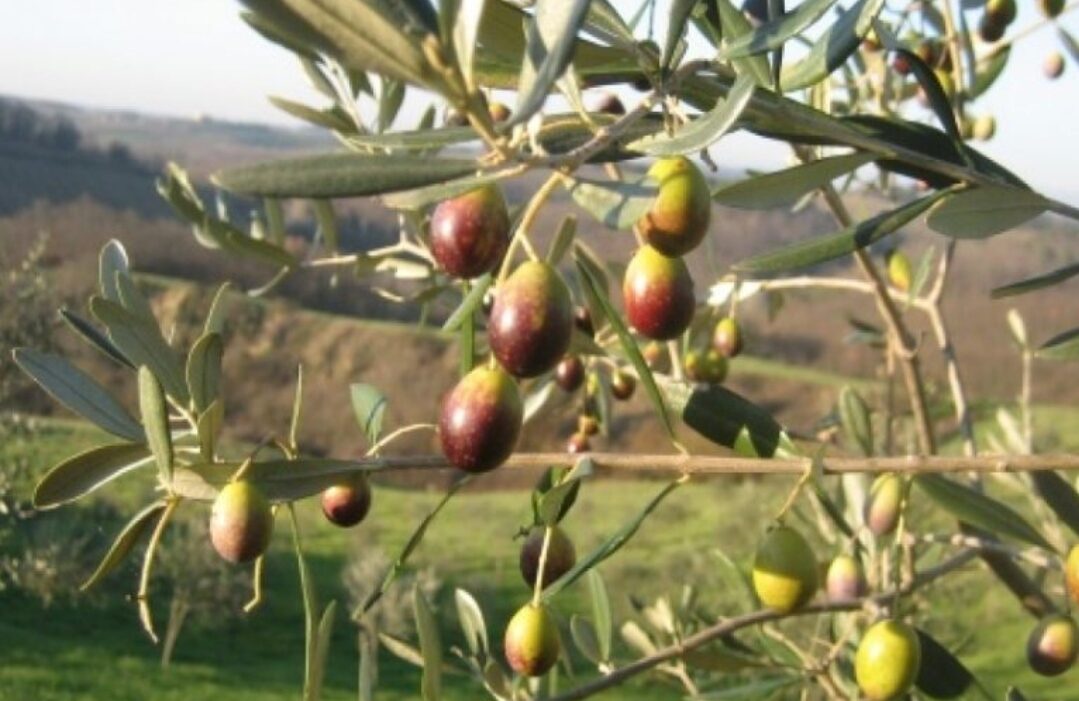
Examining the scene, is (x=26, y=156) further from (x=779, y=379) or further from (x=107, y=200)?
(x=779, y=379)

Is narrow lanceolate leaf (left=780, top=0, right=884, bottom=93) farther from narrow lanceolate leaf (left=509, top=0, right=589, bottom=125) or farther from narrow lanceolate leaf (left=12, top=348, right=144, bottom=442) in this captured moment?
narrow lanceolate leaf (left=12, top=348, right=144, bottom=442)

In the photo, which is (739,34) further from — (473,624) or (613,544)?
(473,624)

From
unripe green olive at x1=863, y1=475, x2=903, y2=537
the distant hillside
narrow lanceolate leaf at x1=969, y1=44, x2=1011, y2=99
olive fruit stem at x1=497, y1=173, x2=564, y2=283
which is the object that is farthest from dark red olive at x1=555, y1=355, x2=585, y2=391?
the distant hillside

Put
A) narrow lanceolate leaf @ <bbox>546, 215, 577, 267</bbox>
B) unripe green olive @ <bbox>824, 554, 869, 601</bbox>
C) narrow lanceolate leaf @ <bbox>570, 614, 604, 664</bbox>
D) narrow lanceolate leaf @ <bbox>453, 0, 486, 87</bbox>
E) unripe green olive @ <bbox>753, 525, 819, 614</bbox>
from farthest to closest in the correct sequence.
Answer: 1. narrow lanceolate leaf @ <bbox>570, 614, 604, 664</bbox>
2. unripe green olive @ <bbox>824, 554, 869, 601</bbox>
3. narrow lanceolate leaf @ <bbox>546, 215, 577, 267</bbox>
4. unripe green olive @ <bbox>753, 525, 819, 614</bbox>
5. narrow lanceolate leaf @ <bbox>453, 0, 486, 87</bbox>

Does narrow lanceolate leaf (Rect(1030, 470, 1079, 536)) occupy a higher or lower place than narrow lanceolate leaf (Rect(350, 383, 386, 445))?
lower

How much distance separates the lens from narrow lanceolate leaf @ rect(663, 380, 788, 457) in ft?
2.69

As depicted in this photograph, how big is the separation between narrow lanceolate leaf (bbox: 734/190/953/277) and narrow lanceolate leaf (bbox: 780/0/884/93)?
0.10m

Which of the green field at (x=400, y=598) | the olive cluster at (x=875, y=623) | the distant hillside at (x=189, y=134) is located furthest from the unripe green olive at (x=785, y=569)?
the distant hillside at (x=189, y=134)

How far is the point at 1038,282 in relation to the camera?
0.84 meters

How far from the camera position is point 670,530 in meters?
14.4

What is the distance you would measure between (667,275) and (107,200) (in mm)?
20186

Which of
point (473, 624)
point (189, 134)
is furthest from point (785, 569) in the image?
point (189, 134)

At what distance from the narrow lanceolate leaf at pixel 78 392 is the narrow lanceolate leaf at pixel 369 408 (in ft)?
0.59

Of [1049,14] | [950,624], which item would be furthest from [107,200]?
[1049,14]
